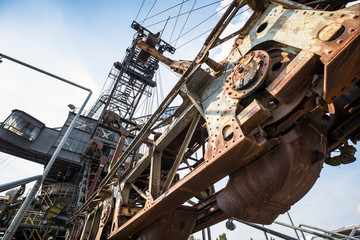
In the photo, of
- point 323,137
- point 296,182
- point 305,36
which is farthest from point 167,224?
point 305,36

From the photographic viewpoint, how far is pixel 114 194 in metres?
5.14

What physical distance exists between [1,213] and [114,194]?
1274 cm

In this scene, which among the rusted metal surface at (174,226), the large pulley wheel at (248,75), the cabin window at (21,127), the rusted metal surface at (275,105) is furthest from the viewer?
the cabin window at (21,127)

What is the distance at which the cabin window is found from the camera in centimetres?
1942

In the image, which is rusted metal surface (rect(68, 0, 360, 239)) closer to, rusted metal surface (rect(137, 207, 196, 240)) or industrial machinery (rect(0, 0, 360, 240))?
industrial machinery (rect(0, 0, 360, 240))

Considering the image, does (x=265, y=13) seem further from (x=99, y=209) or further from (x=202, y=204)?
(x=99, y=209)

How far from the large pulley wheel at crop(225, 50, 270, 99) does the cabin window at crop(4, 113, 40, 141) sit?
77.7 ft

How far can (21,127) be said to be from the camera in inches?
782

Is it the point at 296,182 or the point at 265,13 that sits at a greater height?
the point at 265,13

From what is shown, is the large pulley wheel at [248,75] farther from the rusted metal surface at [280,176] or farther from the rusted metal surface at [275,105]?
the rusted metal surface at [280,176]

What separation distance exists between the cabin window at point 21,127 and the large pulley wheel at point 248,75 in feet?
77.7

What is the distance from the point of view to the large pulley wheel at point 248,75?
7.10 feet

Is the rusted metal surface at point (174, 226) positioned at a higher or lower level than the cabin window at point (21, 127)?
lower

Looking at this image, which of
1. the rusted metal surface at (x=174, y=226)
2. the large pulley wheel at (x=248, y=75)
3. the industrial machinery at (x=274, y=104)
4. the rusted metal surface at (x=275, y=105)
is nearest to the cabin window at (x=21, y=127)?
the rusted metal surface at (x=174, y=226)
